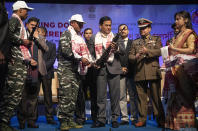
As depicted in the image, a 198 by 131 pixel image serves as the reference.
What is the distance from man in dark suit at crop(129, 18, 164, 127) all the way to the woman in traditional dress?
14.8 inches

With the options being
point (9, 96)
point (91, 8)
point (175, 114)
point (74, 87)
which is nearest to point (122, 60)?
point (74, 87)

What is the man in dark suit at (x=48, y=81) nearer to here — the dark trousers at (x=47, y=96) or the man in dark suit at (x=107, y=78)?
the dark trousers at (x=47, y=96)

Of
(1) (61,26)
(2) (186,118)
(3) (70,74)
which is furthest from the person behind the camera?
(1) (61,26)

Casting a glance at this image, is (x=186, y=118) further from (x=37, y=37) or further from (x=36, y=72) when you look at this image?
(x=37, y=37)

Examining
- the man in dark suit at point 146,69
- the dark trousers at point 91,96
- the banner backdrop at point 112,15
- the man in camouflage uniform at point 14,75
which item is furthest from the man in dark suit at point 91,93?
the banner backdrop at point 112,15

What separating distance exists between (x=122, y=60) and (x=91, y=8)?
309 centimetres

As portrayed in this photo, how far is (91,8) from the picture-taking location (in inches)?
283

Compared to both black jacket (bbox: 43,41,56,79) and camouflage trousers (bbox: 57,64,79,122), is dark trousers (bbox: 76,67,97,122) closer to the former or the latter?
camouflage trousers (bbox: 57,64,79,122)

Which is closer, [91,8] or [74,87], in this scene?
[74,87]

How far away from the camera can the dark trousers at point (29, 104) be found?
420cm

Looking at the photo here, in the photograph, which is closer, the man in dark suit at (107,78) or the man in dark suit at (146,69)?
the man in dark suit at (146,69)

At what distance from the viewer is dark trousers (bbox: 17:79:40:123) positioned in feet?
13.8

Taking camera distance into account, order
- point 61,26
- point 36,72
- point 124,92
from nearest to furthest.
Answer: point 36,72, point 124,92, point 61,26

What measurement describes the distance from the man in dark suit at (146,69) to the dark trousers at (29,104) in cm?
182
